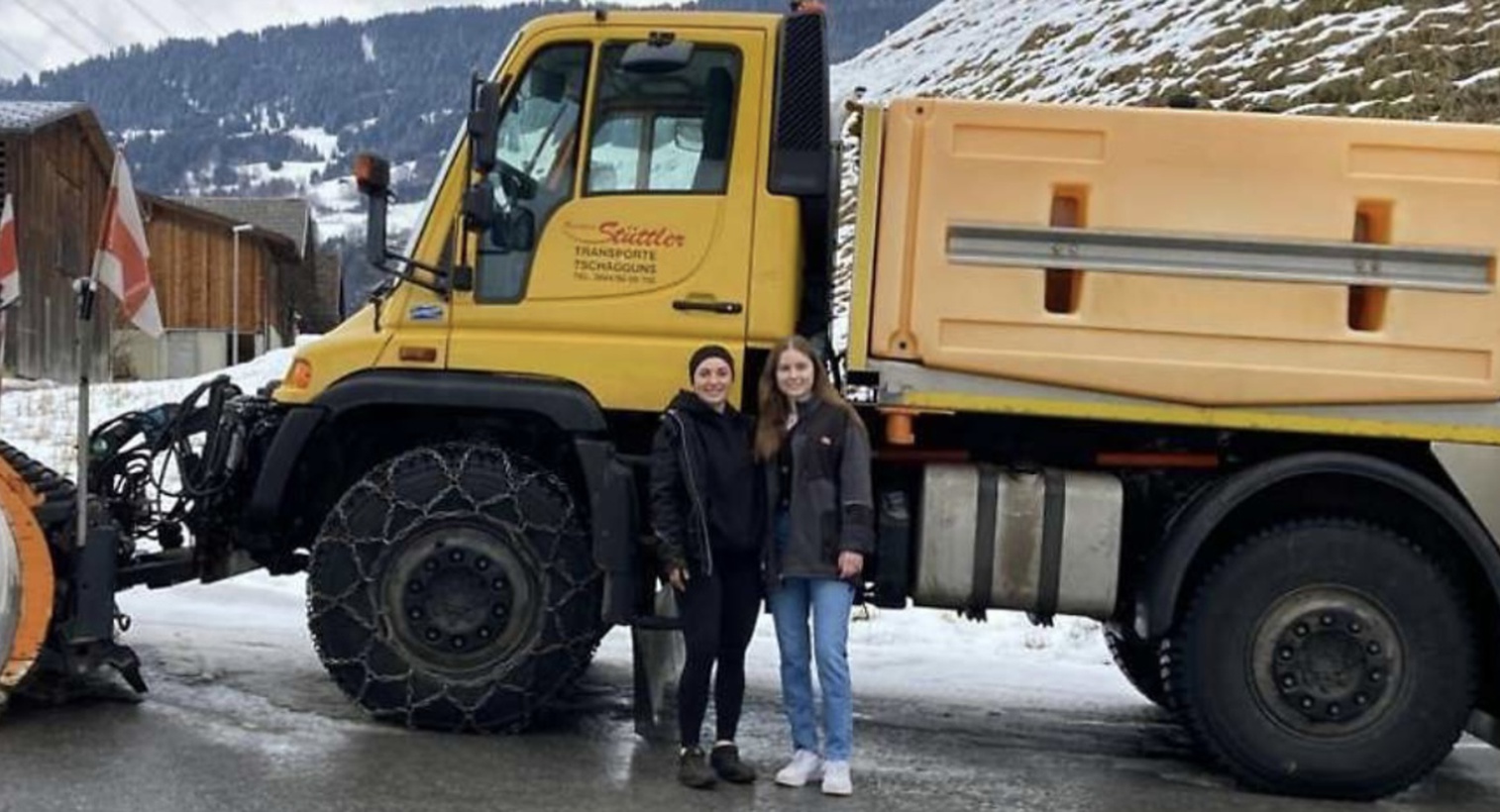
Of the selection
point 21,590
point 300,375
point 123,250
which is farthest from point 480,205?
point 21,590

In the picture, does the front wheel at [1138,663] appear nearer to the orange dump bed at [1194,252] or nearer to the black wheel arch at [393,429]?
the orange dump bed at [1194,252]

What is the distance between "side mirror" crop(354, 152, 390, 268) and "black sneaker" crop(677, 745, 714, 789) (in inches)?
91.1

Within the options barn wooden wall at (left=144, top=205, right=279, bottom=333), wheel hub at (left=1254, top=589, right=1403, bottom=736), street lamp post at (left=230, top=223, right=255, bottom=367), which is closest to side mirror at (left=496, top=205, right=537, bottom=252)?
wheel hub at (left=1254, top=589, right=1403, bottom=736)

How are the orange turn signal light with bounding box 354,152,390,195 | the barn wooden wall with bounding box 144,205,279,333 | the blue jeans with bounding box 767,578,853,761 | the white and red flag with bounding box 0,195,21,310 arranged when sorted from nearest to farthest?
1. the blue jeans with bounding box 767,578,853,761
2. the orange turn signal light with bounding box 354,152,390,195
3. the white and red flag with bounding box 0,195,21,310
4. the barn wooden wall with bounding box 144,205,279,333

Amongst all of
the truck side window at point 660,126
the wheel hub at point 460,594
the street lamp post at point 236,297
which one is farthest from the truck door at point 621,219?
the street lamp post at point 236,297

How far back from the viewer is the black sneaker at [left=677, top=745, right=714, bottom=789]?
18.3ft

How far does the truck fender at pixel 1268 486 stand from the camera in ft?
18.9

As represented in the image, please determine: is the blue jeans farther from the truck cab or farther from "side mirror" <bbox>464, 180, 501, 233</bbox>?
"side mirror" <bbox>464, 180, 501, 233</bbox>

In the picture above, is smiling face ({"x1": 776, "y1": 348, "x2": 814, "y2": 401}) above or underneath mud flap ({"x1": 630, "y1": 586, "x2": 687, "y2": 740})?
above

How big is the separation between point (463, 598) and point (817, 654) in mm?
1480

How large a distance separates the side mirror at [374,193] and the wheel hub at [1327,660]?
380 cm

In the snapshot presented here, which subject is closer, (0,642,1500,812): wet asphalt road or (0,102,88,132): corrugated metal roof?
(0,642,1500,812): wet asphalt road

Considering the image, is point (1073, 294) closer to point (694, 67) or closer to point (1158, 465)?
point (1158, 465)

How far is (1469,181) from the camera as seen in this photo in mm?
5723
